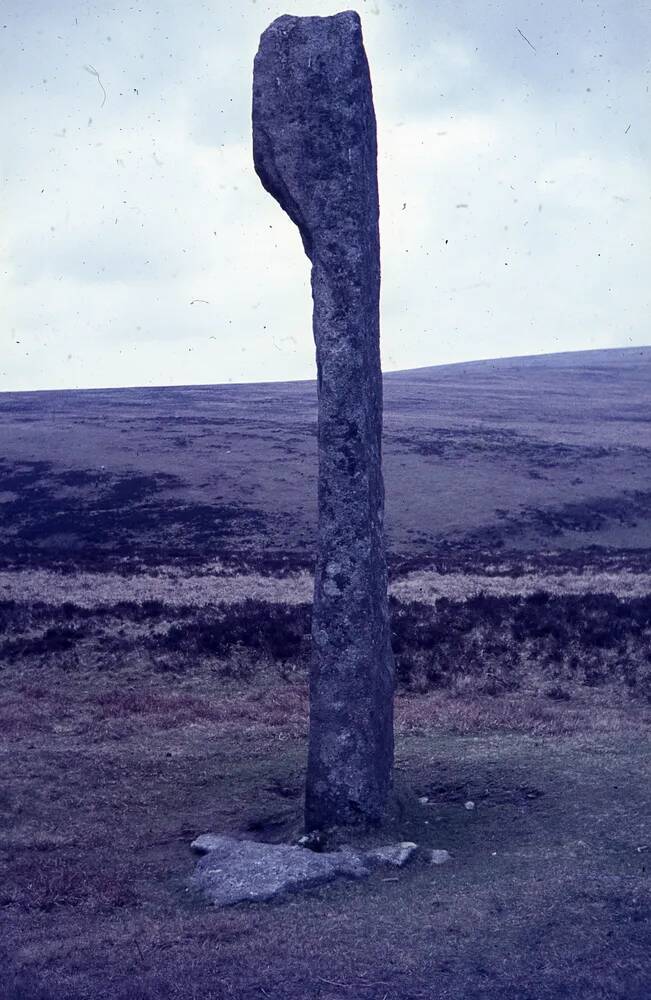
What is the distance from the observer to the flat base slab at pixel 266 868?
309 inches

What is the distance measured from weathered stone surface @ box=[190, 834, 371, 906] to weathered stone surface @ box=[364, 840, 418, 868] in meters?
0.15

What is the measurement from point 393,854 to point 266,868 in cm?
124

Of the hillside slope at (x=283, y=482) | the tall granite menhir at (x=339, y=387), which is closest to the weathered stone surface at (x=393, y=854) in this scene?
the tall granite menhir at (x=339, y=387)

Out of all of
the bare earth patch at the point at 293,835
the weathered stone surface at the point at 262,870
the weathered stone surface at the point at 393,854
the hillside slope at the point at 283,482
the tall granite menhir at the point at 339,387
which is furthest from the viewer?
the hillside slope at the point at 283,482

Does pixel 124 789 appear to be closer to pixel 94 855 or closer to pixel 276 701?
pixel 94 855

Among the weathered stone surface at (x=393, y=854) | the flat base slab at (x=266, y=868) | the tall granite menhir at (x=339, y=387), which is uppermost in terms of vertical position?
the tall granite menhir at (x=339, y=387)

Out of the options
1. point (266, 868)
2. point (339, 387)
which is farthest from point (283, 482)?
point (266, 868)

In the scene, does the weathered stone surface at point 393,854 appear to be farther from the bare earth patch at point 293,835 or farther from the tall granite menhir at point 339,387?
the tall granite menhir at point 339,387

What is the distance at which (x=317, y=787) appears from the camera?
31.6 feet

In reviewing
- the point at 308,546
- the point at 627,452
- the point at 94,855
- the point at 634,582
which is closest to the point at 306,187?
the point at 94,855

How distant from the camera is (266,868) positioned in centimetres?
819

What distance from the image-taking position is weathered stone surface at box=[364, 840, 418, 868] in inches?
336

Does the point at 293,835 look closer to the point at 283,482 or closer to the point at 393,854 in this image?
the point at 393,854

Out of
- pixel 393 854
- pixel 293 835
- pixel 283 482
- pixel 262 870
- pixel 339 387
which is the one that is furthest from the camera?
pixel 283 482
